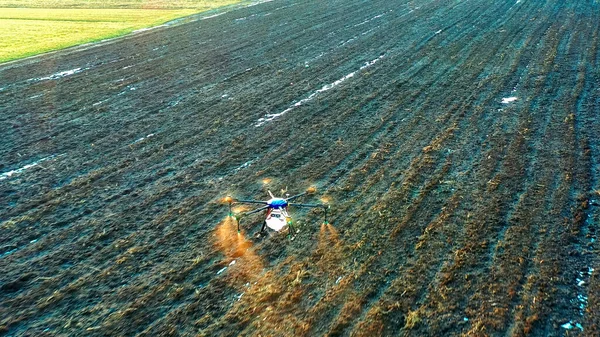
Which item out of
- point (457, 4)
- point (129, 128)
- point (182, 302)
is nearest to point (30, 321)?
point (182, 302)

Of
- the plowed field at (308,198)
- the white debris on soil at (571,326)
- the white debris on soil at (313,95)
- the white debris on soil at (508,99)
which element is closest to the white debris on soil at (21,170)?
the plowed field at (308,198)

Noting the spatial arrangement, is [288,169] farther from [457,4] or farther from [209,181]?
[457,4]

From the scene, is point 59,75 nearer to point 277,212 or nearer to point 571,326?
point 277,212

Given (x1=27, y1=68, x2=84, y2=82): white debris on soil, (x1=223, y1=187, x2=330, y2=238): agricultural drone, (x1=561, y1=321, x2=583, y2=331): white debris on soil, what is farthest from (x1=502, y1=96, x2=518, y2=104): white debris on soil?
(x1=27, y1=68, x2=84, y2=82): white debris on soil

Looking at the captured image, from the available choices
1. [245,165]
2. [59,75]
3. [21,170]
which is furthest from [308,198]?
[59,75]

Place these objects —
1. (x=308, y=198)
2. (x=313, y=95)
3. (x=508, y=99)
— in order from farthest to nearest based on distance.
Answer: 1. (x=313, y=95)
2. (x=508, y=99)
3. (x=308, y=198)

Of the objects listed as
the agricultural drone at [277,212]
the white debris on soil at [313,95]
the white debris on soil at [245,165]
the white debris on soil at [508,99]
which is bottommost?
the white debris on soil at [508,99]

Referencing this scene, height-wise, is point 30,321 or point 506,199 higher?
point 30,321

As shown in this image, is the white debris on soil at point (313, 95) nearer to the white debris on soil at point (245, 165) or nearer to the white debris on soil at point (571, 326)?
the white debris on soil at point (245, 165)
